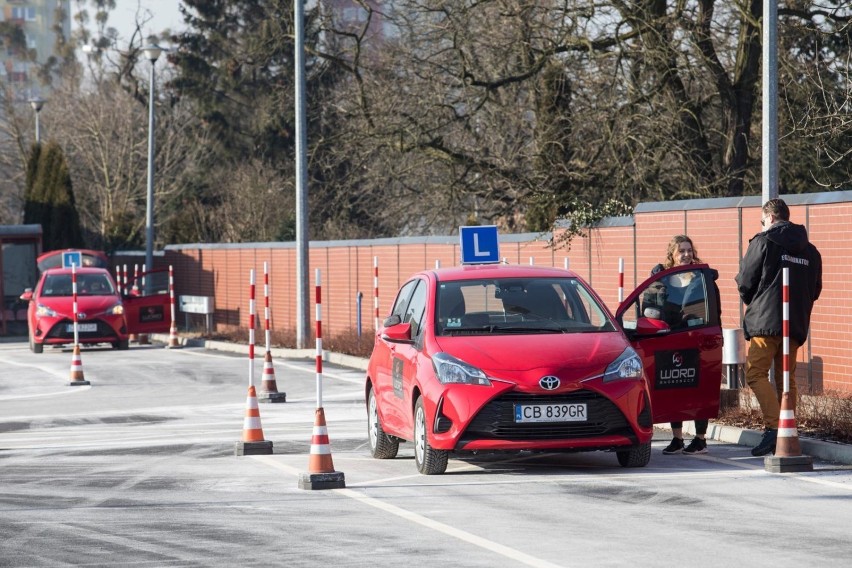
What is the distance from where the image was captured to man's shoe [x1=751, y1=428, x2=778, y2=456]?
A: 1278 cm

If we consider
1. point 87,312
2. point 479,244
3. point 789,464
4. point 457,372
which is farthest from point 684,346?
point 87,312

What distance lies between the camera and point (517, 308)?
12492 millimetres

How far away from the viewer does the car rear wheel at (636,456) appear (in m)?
11.9

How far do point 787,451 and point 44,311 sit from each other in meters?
23.9

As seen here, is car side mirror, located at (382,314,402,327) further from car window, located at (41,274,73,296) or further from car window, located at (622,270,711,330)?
car window, located at (41,274,73,296)

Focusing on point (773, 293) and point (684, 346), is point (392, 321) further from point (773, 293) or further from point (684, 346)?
point (773, 293)

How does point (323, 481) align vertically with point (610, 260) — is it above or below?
below

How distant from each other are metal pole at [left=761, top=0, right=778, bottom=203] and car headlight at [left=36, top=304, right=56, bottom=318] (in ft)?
66.6

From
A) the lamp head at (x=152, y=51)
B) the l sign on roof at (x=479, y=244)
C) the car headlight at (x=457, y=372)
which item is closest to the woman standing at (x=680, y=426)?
the car headlight at (x=457, y=372)

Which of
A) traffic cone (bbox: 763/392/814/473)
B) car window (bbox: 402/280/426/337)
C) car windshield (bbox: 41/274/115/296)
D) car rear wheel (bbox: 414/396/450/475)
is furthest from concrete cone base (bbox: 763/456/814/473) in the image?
car windshield (bbox: 41/274/115/296)

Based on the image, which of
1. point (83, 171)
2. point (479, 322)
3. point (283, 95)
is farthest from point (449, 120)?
point (83, 171)

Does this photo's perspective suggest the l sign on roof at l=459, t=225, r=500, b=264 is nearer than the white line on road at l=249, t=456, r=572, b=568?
No

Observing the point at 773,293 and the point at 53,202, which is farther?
the point at 53,202

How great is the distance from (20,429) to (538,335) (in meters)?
7.42
